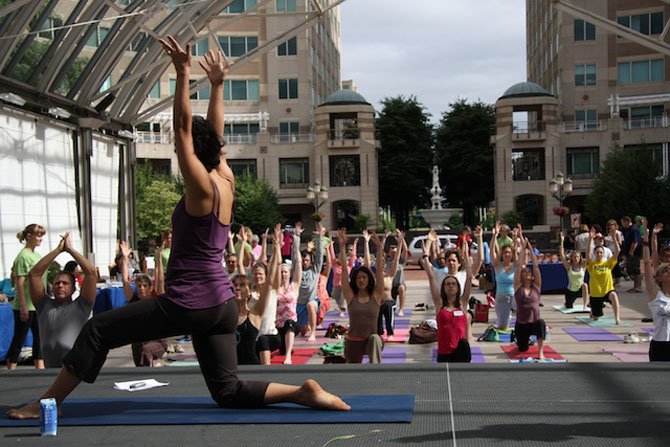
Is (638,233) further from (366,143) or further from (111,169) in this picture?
(366,143)

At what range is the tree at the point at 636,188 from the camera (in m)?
44.5

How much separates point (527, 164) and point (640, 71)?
30.3 feet

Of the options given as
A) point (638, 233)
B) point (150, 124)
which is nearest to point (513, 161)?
point (150, 124)

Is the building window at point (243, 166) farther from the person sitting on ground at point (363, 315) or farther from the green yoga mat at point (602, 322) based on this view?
the person sitting on ground at point (363, 315)

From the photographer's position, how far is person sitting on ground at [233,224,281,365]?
8.66 m

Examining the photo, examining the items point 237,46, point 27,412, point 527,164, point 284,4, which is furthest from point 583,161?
point 27,412

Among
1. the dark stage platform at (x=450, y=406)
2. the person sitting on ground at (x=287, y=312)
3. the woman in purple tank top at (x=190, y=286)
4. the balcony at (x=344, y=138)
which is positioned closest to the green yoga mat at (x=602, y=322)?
the person sitting on ground at (x=287, y=312)

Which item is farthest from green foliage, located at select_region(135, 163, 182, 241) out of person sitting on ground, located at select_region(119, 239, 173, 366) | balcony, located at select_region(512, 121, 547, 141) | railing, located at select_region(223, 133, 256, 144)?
person sitting on ground, located at select_region(119, 239, 173, 366)

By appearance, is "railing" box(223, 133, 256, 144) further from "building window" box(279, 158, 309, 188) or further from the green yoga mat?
the green yoga mat

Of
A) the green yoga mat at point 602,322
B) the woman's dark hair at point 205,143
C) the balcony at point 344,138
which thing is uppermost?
the balcony at point 344,138

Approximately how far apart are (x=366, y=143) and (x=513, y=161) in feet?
32.1

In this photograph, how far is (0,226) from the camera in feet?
54.3

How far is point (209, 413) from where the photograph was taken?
4.97m

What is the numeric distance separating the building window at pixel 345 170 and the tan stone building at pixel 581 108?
361 inches
